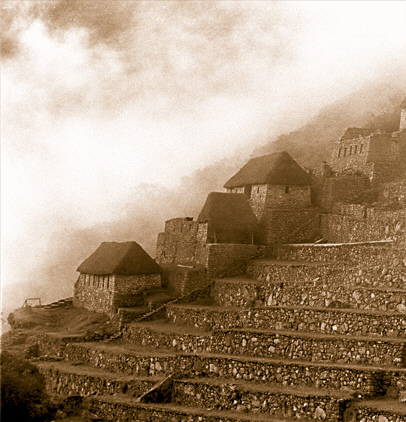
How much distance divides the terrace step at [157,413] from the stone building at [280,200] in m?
12.8

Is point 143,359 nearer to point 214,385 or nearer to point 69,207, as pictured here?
point 214,385

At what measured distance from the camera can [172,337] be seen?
36125mm

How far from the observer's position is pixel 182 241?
45031 mm

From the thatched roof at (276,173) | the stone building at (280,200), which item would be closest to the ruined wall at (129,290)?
the stone building at (280,200)

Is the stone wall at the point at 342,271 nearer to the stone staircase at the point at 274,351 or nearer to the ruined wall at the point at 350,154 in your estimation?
the stone staircase at the point at 274,351

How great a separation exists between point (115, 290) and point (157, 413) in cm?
1235

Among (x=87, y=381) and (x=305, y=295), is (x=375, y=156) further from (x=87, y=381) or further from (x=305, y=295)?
(x=87, y=381)

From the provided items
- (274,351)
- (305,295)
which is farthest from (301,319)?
(305,295)

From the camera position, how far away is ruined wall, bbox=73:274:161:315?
42594 mm

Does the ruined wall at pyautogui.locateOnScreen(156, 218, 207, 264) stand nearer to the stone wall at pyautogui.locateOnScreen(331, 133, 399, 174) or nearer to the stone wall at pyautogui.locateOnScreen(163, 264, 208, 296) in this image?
the stone wall at pyautogui.locateOnScreen(163, 264, 208, 296)

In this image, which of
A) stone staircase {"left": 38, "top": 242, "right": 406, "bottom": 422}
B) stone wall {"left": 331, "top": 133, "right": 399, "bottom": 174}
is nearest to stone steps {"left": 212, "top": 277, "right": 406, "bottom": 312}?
stone staircase {"left": 38, "top": 242, "right": 406, "bottom": 422}

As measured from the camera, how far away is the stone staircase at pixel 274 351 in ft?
93.7

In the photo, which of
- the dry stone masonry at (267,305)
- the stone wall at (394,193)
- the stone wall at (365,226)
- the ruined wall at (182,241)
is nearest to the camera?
the dry stone masonry at (267,305)

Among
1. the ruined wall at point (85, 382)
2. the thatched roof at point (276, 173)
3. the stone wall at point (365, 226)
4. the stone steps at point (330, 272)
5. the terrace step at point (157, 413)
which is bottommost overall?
the terrace step at point (157, 413)
